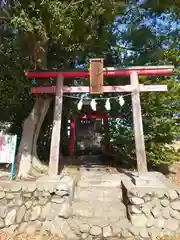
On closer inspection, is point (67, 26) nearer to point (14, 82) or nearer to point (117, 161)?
point (14, 82)

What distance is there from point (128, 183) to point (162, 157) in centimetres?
238

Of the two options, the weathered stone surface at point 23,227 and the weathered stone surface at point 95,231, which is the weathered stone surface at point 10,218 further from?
the weathered stone surface at point 95,231

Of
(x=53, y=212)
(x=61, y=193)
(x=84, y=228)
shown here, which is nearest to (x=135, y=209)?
(x=84, y=228)

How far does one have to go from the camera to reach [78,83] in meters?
6.93

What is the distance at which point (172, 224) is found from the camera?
3508 millimetres

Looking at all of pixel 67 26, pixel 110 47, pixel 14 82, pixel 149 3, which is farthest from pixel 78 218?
pixel 149 3

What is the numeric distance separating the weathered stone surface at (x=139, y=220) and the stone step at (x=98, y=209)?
312 mm

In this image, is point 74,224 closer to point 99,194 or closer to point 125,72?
point 99,194

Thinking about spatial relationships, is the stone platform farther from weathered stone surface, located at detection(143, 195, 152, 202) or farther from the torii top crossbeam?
the torii top crossbeam

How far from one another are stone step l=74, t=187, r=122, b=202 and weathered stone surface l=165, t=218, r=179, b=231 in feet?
3.59

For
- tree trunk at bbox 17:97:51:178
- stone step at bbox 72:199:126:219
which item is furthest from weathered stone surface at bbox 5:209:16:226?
tree trunk at bbox 17:97:51:178

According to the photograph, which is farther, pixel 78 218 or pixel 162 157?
pixel 162 157

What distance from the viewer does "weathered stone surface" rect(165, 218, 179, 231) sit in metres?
3.48

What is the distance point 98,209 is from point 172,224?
1493 mm
